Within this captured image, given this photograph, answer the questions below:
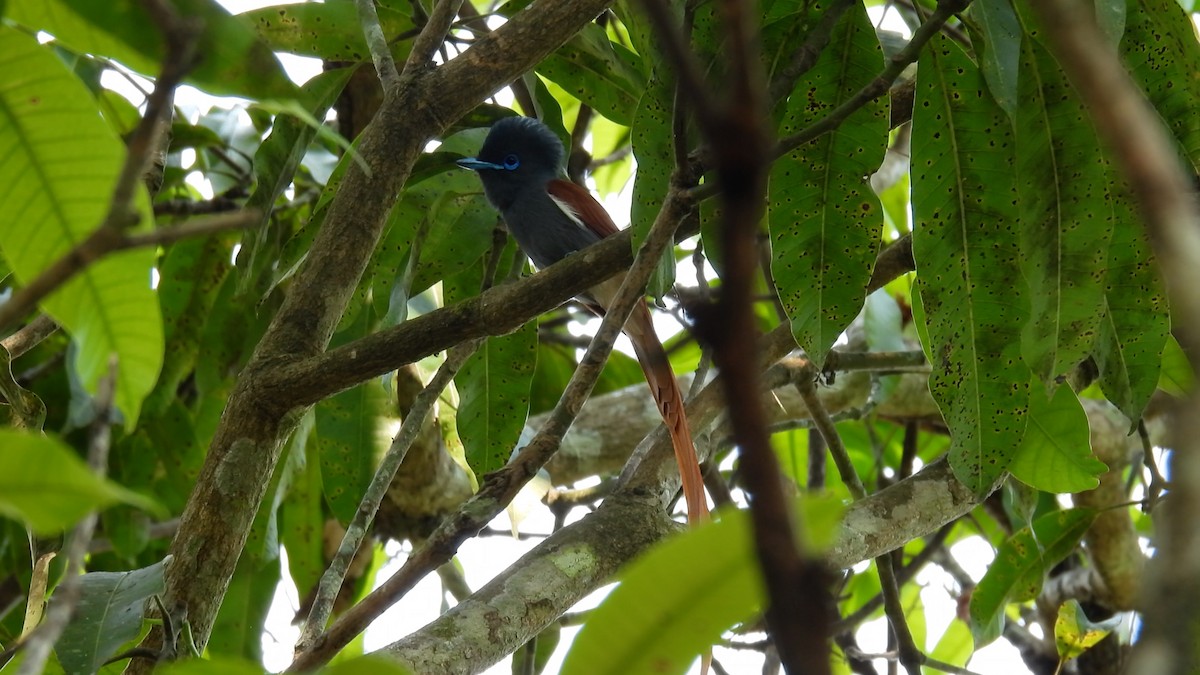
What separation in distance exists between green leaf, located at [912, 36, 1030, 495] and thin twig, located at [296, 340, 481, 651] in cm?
83

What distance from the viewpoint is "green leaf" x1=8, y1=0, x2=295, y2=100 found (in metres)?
1.15

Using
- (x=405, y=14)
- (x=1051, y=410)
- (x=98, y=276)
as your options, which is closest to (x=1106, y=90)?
(x=98, y=276)

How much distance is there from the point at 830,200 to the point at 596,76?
0.74 metres

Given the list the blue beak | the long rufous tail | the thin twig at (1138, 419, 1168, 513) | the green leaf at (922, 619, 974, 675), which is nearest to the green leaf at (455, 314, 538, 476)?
the long rufous tail

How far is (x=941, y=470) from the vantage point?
2.36 metres

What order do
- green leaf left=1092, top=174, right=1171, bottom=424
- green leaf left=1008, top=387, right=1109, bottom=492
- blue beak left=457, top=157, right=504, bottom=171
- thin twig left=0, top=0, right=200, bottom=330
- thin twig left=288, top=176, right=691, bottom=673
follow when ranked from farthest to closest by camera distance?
blue beak left=457, top=157, right=504, bottom=171, green leaf left=1008, top=387, right=1109, bottom=492, green leaf left=1092, top=174, right=1171, bottom=424, thin twig left=288, top=176, right=691, bottom=673, thin twig left=0, top=0, right=200, bottom=330

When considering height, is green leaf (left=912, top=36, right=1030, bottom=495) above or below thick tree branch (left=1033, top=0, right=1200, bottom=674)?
above

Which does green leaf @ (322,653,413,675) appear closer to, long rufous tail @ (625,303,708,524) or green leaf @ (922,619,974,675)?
long rufous tail @ (625,303,708,524)

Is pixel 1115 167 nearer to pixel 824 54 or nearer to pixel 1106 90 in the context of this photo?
pixel 824 54

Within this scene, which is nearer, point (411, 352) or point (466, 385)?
point (411, 352)

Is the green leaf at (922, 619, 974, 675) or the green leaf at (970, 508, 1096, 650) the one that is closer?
the green leaf at (970, 508, 1096, 650)

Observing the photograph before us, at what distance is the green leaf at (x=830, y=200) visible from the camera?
6.24 ft

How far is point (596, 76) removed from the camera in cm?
246

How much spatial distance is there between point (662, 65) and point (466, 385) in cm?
94
